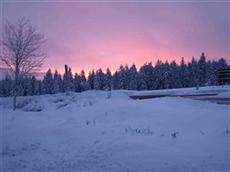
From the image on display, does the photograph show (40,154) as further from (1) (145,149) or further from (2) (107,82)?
(2) (107,82)

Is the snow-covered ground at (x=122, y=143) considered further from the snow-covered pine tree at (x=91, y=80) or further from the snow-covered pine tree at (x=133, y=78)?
the snow-covered pine tree at (x=91, y=80)

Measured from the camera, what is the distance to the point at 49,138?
8953 mm

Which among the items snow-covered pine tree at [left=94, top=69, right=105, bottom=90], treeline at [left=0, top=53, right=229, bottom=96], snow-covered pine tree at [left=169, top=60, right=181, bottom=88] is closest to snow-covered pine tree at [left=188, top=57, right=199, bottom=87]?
treeline at [left=0, top=53, right=229, bottom=96]

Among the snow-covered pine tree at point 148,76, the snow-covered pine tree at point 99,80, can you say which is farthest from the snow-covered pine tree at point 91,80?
the snow-covered pine tree at point 148,76

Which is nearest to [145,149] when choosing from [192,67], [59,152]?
[59,152]

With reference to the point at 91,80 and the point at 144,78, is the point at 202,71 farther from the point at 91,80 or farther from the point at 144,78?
the point at 91,80

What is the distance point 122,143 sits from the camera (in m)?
7.57

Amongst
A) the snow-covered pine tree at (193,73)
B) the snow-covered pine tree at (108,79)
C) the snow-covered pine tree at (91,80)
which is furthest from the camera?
the snow-covered pine tree at (91,80)

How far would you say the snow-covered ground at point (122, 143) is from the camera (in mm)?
6043

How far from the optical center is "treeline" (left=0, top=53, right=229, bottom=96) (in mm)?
75750

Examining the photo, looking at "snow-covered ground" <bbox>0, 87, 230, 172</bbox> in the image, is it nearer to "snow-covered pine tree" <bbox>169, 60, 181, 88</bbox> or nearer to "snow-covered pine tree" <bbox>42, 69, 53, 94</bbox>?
"snow-covered pine tree" <bbox>169, 60, 181, 88</bbox>

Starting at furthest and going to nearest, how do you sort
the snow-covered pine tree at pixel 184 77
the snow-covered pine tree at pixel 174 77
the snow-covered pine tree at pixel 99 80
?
the snow-covered pine tree at pixel 99 80 < the snow-covered pine tree at pixel 184 77 < the snow-covered pine tree at pixel 174 77

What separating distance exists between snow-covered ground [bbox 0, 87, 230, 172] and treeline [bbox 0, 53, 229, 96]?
57450mm

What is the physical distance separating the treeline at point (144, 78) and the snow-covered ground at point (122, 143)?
57450mm
